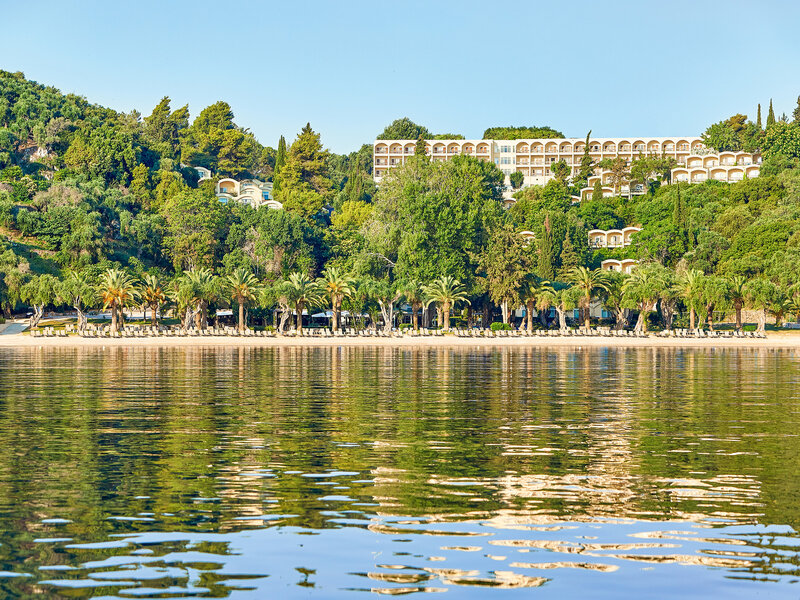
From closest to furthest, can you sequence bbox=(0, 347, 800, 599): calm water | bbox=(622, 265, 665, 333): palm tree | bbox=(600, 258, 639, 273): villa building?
bbox=(0, 347, 800, 599): calm water → bbox=(622, 265, 665, 333): palm tree → bbox=(600, 258, 639, 273): villa building

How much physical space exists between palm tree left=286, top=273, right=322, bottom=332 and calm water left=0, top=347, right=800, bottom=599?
64.4 metres

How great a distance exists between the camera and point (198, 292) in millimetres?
104000

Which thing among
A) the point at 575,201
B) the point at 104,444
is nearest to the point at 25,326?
the point at 104,444

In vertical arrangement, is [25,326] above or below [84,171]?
below

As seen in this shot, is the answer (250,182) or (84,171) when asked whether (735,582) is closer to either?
(84,171)

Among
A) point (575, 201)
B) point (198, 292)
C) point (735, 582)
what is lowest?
point (735, 582)

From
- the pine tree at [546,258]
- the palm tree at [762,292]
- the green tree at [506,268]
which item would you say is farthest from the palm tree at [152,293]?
the palm tree at [762,292]

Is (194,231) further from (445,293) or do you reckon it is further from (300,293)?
(445,293)

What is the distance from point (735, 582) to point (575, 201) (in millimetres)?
191239

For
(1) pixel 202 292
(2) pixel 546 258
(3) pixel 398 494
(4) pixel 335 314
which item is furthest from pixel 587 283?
(3) pixel 398 494

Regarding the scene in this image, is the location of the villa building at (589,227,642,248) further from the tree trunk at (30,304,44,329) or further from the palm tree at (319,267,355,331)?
the tree trunk at (30,304,44,329)

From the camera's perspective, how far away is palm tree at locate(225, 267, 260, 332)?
345 ft

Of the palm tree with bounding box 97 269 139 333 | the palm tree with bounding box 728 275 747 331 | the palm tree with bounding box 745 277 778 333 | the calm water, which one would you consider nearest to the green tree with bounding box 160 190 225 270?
the palm tree with bounding box 97 269 139 333

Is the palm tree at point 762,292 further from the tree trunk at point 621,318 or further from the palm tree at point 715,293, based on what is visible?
the tree trunk at point 621,318
